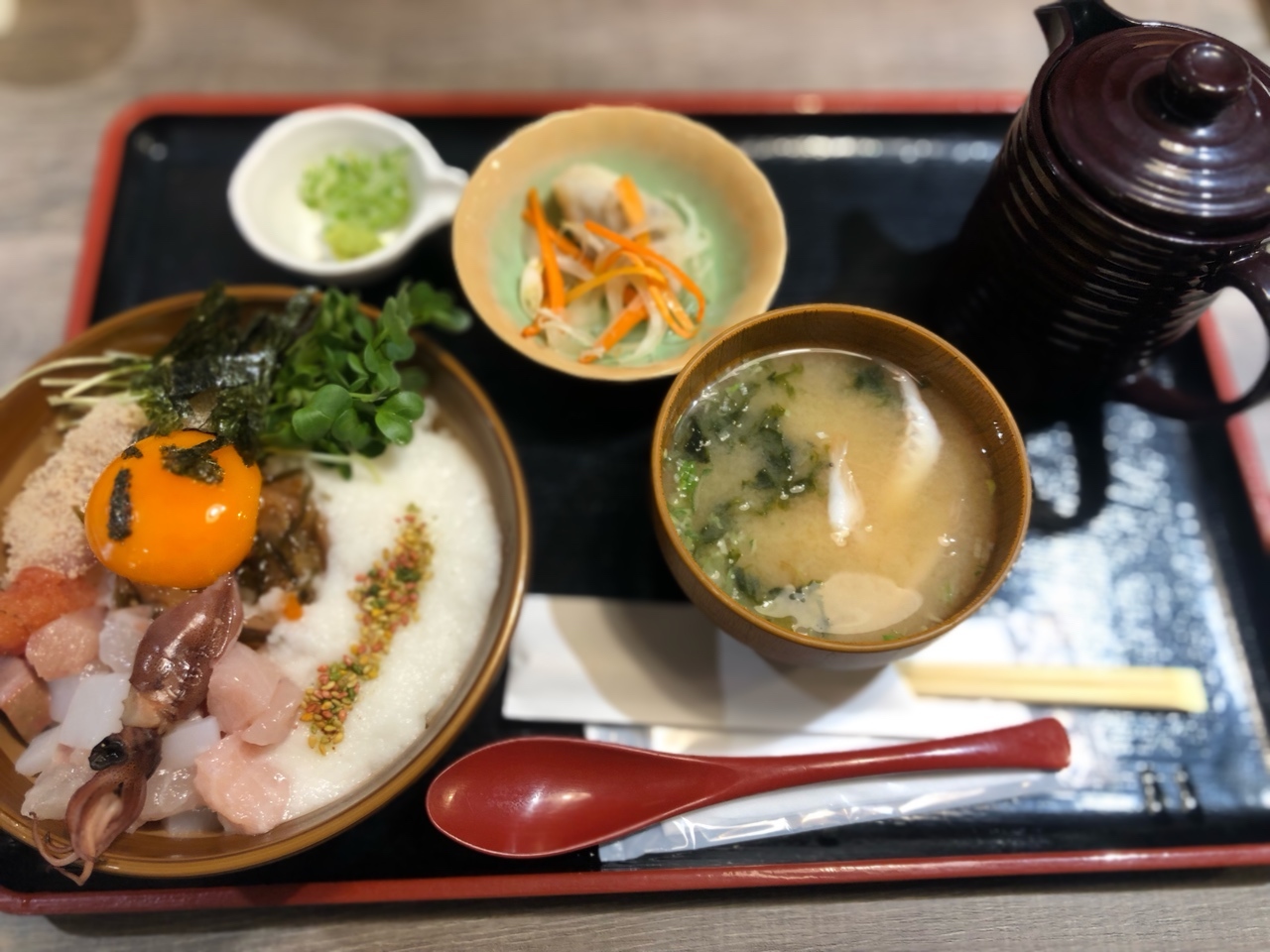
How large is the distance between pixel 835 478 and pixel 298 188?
1.55 metres

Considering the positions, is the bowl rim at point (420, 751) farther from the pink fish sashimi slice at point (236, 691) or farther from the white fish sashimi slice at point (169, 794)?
the pink fish sashimi slice at point (236, 691)

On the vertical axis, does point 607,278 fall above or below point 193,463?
above

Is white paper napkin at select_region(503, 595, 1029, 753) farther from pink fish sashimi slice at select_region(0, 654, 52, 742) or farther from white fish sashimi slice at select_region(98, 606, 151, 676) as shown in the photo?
pink fish sashimi slice at select_region(0, 654, 52, 742)

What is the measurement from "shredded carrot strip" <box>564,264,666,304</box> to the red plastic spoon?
3.25ft

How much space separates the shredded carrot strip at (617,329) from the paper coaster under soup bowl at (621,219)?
0.02 metres

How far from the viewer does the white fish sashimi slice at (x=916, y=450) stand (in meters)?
1.59

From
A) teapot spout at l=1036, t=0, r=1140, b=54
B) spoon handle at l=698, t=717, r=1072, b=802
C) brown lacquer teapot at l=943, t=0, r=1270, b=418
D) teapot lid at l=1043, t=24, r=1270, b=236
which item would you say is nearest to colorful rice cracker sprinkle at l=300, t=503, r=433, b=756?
spoon handle at l=698, t=717, r=1072, b=802

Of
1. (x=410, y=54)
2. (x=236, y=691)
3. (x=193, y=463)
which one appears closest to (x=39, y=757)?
(x=236, y=691)

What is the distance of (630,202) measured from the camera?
1924 mm

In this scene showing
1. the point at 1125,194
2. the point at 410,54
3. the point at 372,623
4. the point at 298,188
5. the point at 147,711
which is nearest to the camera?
the point at 1125,194

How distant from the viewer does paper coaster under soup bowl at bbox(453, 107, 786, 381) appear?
1861 millimetres

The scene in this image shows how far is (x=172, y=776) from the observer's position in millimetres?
1502

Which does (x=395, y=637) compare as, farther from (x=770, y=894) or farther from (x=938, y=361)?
(x=938, y=361)

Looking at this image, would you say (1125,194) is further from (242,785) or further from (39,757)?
(39,757)
